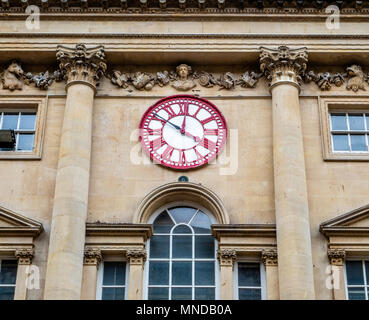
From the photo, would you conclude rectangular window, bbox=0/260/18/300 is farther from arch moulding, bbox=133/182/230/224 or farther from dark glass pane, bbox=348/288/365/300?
dark glass pane, bbox=348/288/365/300

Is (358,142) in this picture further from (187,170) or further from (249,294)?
(249,294)

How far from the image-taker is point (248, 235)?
22500mm

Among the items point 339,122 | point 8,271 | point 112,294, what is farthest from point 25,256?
point 339,122

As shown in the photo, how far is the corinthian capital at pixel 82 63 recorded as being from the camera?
80.7 feet

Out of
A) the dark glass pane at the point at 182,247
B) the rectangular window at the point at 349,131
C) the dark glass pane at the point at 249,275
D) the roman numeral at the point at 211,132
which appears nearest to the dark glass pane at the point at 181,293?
the dark glass pane at the point at 182,247

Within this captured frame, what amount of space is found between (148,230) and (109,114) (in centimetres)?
400

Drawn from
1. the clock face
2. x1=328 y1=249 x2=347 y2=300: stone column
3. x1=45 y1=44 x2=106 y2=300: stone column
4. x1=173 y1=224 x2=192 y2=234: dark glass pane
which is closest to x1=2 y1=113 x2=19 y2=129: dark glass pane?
x1=45 y1=44 x2=106 y2=300: stone column

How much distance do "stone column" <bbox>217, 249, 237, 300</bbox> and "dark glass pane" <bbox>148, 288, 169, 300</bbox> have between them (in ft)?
4.75

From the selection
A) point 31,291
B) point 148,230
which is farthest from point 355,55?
point 31,291

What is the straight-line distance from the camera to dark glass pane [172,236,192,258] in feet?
74.5

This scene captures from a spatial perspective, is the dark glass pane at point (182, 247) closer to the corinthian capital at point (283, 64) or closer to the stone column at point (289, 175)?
the stone column at point (289, 175)

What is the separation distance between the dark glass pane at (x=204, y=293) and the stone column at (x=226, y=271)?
0.43 meters

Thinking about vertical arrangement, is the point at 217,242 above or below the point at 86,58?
below
